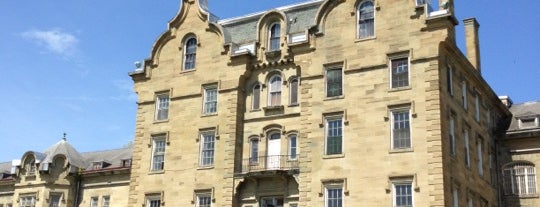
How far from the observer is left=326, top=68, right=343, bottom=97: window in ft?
119

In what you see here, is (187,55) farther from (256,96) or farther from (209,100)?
(256,96)

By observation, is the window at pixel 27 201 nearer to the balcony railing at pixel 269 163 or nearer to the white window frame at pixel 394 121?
the balcony railing at pixel 269 163

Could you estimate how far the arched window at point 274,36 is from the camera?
40094mm

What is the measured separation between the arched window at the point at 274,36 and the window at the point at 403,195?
1134 cm

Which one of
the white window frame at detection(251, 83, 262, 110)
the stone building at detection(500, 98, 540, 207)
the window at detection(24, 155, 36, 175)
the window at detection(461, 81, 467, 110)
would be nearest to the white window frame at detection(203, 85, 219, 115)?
the white window frame at detection(251, 83, 262, 110)

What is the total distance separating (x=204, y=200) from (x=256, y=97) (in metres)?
6.51

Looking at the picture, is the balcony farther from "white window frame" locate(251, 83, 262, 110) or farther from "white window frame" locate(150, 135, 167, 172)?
"white window frame" locate(150, 135, 167, 172)

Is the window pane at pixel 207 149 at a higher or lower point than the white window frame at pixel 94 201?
higher

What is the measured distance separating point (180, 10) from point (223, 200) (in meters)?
12.9

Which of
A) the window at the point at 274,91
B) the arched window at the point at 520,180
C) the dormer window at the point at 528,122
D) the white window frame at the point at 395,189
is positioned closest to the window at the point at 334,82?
the window at the point at 274,91

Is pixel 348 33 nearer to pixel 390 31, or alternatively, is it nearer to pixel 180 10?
pixel 390 31

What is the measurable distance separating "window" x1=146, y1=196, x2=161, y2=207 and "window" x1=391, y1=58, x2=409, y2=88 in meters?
15.3

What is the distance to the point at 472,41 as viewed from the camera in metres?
45.7

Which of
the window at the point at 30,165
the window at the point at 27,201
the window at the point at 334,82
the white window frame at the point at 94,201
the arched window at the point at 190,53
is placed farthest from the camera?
the window at the point at 30,165
